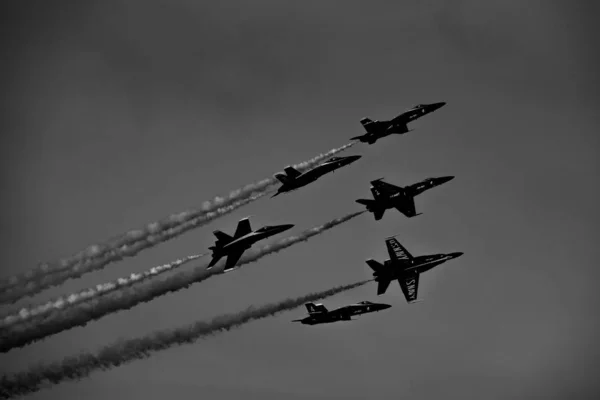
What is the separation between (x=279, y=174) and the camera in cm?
8425

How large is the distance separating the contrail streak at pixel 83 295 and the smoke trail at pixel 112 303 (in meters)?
0.56

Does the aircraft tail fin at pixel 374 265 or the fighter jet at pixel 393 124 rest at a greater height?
the fighter jet at pixel 393 124

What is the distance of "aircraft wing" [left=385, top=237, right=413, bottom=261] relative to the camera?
296 feet

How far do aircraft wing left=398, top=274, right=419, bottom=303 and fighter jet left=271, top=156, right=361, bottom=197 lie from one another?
15107 mm

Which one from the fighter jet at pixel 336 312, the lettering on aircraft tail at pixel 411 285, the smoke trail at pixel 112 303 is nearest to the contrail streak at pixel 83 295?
the smoke trail at pixel 112 303

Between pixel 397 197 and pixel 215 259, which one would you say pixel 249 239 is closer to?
pixel 215 259

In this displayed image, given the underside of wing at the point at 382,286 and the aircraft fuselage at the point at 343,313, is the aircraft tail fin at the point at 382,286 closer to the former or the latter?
the underside of wing at the point at 382,286

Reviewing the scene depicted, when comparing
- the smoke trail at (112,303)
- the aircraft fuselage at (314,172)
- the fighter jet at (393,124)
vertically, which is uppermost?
the fighter jet at (393,124)

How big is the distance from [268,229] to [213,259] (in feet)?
21.4

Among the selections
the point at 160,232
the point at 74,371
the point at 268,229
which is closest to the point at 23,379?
the point at 74,371

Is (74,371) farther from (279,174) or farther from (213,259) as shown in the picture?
(279,174)

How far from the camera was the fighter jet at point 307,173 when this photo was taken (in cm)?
8344

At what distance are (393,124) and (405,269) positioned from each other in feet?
52.9

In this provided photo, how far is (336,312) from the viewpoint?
290 feet
